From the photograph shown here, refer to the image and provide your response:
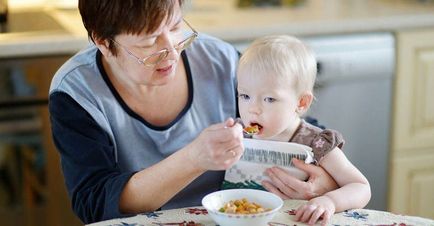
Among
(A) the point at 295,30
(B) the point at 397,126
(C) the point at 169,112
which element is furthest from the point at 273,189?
(B) the point at 397,126

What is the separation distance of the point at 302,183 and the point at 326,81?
113 cm

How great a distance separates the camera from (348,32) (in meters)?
2.68

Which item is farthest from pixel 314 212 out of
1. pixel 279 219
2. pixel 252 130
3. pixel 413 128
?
pixel 413 128

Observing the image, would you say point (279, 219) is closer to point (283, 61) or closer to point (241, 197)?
point (241, 197)

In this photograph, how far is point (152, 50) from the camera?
62.7 inches

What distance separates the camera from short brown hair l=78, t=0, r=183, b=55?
5.08 ft

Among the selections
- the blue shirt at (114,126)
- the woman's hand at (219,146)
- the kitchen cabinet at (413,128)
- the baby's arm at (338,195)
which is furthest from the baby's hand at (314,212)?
the kitchen cabinet at (413,128)

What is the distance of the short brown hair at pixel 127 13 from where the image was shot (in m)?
1.55

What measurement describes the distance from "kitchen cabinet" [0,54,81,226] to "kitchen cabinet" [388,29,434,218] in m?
1.15

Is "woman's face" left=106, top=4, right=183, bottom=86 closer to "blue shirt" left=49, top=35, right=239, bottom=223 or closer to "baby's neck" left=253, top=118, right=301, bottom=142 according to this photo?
"blue shirt" left=49, top=35, right=239, bottom=223

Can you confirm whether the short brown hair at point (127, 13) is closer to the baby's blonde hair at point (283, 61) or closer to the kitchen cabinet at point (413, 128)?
the baby's blonde hair at point (283, 61)

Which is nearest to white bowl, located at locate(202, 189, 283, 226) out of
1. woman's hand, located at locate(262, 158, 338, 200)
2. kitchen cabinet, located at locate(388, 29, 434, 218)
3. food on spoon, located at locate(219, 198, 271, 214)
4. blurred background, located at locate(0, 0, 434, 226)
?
food on spoon, located at locate(219, 198, 271, 214)

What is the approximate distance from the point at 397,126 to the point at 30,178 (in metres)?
1.28

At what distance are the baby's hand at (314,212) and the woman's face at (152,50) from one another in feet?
1.27
